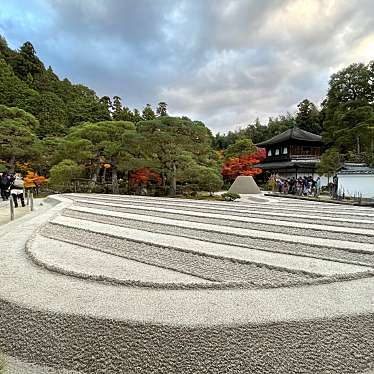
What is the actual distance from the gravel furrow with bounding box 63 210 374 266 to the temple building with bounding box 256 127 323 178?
2177 cm

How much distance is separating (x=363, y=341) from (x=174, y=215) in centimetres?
604

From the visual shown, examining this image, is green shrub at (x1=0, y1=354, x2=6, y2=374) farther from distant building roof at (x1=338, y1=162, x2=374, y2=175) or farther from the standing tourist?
distant building roof at (x1=338, y1=162, x2=374, y2=175)

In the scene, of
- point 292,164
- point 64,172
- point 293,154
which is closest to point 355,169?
point 292,164

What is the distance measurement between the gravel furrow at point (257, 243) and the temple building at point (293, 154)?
71.4 feet

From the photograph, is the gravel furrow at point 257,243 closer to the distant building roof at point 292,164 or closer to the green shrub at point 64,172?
the green shrub at point 64,172

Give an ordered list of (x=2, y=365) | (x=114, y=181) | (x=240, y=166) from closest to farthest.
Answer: (x=2, y=365)
(x=114, y=181)
(x=240, y=166)

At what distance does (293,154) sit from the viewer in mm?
28734

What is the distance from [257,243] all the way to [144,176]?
12.8 metres

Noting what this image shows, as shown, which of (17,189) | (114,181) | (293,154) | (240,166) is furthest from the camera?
Result: (293,154)

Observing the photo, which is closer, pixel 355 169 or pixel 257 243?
pixel 257 243

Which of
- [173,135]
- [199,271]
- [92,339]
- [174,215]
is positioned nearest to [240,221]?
[174,215]

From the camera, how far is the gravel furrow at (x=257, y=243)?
166 inches

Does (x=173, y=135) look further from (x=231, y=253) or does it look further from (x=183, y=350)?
(x=183, y=350)

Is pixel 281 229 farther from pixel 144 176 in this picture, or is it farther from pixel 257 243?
pixel 144 176
